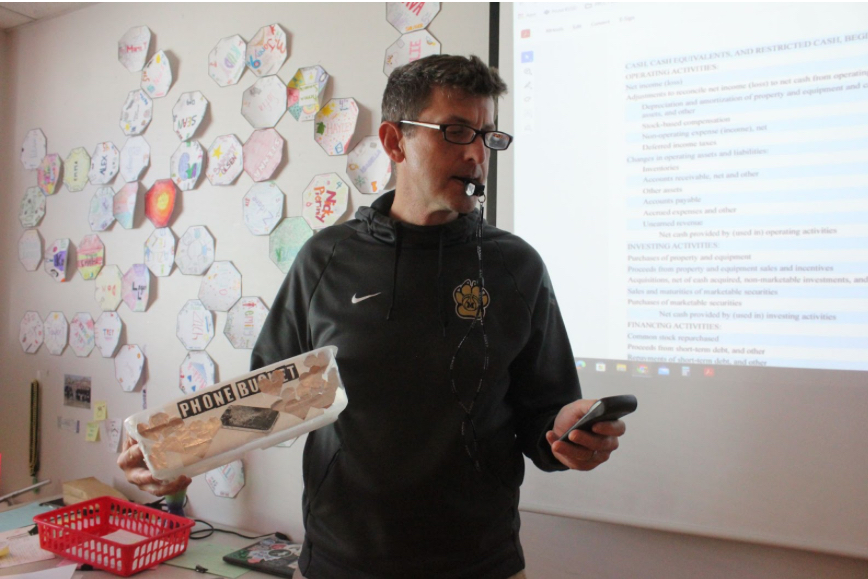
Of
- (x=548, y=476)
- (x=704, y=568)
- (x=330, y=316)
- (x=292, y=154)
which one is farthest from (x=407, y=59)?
(x=704, y=568)

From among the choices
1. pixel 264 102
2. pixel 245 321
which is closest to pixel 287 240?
pixel 245 321

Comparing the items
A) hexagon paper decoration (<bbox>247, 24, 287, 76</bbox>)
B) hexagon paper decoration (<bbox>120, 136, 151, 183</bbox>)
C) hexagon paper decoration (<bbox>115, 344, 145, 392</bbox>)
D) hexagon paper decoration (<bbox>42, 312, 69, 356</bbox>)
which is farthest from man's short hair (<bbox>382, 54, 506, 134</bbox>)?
hexagon paper decoration (<bbox>42, 312, 69, 356</bbox>)

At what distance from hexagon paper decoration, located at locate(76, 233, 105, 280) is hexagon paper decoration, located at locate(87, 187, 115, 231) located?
0.05 metres

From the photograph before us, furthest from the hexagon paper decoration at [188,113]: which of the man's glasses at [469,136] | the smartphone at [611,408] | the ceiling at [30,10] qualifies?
the smartphone at [611,408]

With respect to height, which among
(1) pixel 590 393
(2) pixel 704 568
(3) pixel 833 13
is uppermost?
(3) pixel 833 13

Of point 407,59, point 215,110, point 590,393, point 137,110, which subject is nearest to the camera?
point 590,393

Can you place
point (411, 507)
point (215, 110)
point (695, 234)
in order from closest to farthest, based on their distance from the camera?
point (411, 507) < point (695, 234) < point (215, 110)

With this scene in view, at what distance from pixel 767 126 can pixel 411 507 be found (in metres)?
0.94

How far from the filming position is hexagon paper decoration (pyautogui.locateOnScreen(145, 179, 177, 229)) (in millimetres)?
1905

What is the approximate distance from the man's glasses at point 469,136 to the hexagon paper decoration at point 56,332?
1782 millimetres

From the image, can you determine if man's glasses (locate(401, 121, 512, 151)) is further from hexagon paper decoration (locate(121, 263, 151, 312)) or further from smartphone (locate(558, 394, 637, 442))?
hexagon paper decoration (locate(121, 263, 151, 312))

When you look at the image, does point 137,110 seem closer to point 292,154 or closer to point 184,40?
point 184,40

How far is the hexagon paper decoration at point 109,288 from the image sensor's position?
2.02 metres

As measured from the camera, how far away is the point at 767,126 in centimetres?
112
